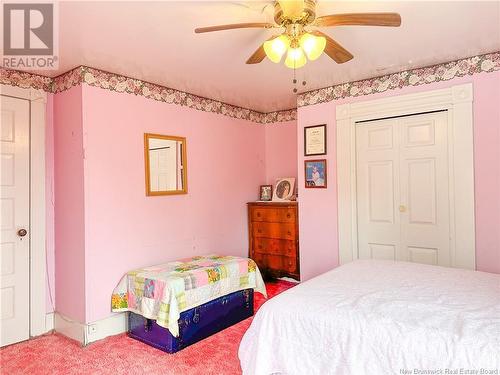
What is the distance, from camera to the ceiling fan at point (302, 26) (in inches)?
66.9

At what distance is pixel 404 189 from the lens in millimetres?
3371

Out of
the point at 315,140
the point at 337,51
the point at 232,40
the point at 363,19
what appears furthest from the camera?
the point at 315,140

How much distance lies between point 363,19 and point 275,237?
3155 millimetres

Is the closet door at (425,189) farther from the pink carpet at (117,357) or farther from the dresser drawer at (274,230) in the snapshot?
the pink carpet at (117,357)

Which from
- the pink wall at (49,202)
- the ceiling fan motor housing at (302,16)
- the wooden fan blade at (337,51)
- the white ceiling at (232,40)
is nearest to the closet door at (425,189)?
the white ceiling at (232,40)

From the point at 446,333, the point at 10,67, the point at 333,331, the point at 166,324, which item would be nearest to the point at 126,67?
the point at 10,67

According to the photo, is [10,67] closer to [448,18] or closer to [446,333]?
[448,18]

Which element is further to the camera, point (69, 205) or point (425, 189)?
point (425, 189)

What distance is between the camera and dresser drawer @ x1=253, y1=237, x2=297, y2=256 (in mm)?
4291

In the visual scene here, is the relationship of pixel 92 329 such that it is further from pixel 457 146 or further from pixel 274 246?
pixel 457 146

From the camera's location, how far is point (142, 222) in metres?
3.37

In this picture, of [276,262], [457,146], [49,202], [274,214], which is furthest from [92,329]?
[457,146]

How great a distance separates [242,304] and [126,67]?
2458mm

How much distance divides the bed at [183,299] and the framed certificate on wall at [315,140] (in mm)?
1472
